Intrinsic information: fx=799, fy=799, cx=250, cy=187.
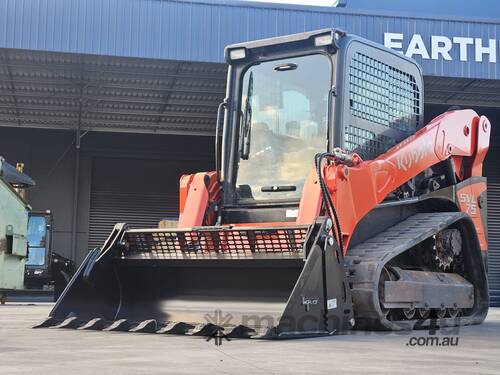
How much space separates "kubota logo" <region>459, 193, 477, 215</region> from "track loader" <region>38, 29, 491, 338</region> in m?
0.07

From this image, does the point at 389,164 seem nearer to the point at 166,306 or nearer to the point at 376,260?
the point at 376,260

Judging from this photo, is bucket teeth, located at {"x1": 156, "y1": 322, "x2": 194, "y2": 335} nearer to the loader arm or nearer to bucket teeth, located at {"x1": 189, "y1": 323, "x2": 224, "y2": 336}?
bucket teeth, located at {"x1": 189, "y1": 323, "x2": 224, "y2": 336}

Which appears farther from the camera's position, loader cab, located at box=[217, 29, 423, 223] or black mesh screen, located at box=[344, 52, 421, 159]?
black mesh screen, located at box=[344, 52, 421, 159]

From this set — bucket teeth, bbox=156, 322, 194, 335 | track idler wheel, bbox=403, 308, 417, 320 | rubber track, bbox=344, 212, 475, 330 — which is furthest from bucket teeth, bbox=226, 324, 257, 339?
track idler wheel, bbox=403, 308, 417, 320

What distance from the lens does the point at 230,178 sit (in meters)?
8.70

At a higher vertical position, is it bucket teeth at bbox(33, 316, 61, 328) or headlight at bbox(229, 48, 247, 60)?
headlight at bbox(229, 48, 247, 60)

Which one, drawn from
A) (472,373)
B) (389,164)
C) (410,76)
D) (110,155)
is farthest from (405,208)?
(110,155)

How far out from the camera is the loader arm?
7.53 metres

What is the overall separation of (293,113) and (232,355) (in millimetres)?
3601

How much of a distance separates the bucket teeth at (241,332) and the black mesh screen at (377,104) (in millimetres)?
2375

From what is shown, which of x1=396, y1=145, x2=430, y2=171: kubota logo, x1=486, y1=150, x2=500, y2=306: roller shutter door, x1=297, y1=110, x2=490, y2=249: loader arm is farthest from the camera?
x1=486, y1=150, x2=500, y2=306: roller shutter door

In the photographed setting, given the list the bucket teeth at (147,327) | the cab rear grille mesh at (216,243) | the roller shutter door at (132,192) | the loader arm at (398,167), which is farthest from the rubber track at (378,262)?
the roller shutter door at (132,192)

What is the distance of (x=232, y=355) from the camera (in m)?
5.38

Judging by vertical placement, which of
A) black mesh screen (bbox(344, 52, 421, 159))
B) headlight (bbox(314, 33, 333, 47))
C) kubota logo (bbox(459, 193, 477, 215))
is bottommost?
kubota logo (bbox(459, 193, 477, 215))
